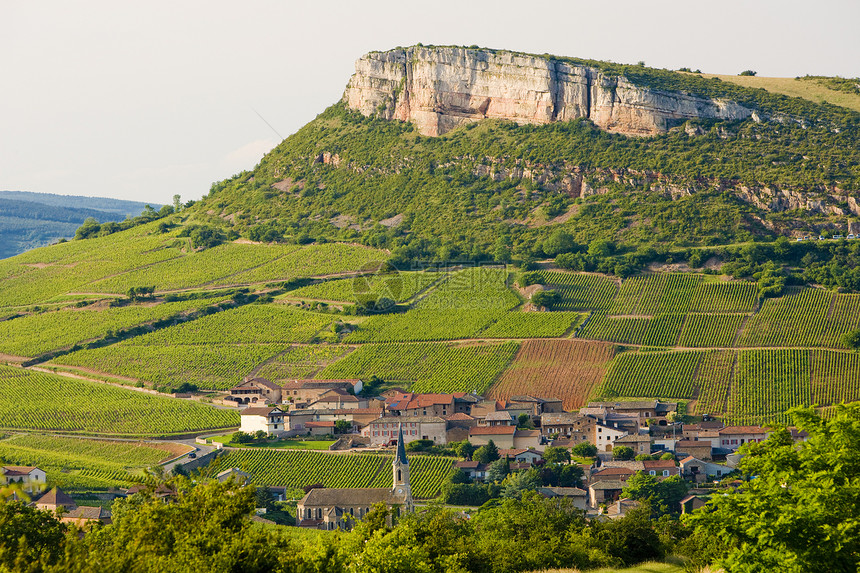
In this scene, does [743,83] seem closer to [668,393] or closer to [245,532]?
[668,393]

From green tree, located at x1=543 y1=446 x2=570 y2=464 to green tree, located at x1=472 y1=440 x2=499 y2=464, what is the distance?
3206 millimetres

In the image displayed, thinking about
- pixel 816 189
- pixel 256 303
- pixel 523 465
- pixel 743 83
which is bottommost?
pixel 523 465

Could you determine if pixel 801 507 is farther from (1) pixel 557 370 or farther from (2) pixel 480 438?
(1) pixel 557 370

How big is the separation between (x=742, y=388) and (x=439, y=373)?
74.7 feet

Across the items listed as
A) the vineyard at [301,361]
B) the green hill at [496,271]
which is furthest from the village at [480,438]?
the green hill at [496,271]

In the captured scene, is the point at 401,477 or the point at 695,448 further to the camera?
the point at 695,448

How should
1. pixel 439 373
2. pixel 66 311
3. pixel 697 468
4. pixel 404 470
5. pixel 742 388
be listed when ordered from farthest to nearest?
pixel 66 311 < pixel 439 373 < pixel 742 388 < pixel 697 468 < pixel 404 470

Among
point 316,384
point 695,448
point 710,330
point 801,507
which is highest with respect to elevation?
point 801,507

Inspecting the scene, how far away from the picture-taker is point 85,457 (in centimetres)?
6862

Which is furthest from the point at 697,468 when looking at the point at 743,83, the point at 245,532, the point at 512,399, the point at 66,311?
the point at 743,83

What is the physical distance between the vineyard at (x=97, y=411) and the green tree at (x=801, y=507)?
5548 centimetres

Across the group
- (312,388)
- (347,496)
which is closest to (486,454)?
(347,496)

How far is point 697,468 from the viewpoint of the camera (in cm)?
6378

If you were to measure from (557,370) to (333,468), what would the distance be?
2279cm
